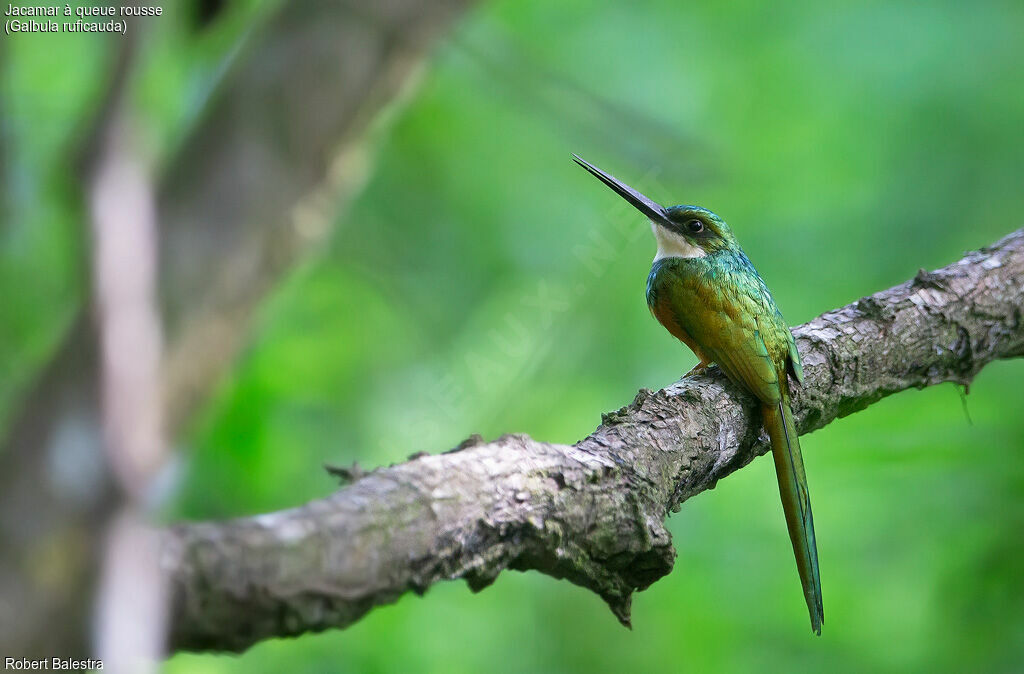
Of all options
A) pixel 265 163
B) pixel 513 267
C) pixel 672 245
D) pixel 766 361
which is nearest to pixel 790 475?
pixel 766 361

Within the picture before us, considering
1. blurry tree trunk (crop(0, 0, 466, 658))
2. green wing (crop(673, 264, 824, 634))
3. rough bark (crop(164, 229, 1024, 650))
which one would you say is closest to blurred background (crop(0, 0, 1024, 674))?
blurry tree trunk (crop(0, 0, 466, 658))

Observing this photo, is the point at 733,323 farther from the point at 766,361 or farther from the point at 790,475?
the point at 790,475

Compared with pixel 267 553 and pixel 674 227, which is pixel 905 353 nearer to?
pixel 674 227

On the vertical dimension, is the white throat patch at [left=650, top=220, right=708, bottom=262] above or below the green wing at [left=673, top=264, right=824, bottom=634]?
above

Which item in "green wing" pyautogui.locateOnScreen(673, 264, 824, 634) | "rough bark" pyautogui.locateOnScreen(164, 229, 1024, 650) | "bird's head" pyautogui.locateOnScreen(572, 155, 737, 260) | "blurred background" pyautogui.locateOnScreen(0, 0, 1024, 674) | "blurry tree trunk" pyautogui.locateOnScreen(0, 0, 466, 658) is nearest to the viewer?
"rough bark" pyautogui.locateOnScreen(164, 229, 1024, 650)

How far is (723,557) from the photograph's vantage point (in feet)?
13.0

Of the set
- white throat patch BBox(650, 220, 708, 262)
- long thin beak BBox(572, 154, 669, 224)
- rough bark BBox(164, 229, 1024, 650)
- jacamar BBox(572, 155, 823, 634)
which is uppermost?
long thin beak BBox(572, 154, 669, 224)

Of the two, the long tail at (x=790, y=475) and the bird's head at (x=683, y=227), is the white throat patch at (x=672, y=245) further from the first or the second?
the long tail at (x=790, y=475)

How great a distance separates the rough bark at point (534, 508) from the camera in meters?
1.08

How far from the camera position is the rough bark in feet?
3.54

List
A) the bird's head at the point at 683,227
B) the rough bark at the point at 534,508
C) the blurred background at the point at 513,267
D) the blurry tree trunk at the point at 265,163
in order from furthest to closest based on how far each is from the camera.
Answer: the bird's head at the point at 683,227 < the blurry tree trunk at the point at 265,163 < the blurred background at the point at 513,267 < the rough bark at the point at 534,508

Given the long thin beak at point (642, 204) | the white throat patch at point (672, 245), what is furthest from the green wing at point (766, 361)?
the long thin beak at point (642, 204)

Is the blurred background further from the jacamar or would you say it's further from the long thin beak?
the jacamar

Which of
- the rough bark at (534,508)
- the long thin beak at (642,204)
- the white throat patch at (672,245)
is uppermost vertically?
the long thin beak at (642,204)
